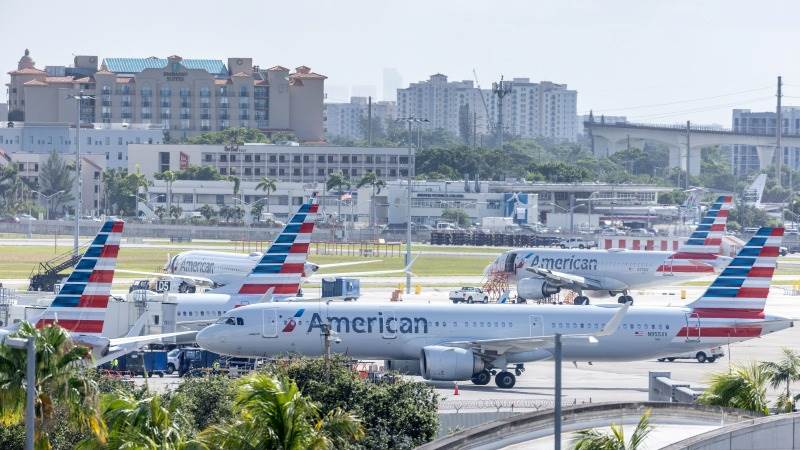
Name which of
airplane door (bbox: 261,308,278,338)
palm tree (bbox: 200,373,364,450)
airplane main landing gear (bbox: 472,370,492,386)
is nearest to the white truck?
airplane main landing gear (bbox: 472,370,492,386)

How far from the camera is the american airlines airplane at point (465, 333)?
63062 millimetres

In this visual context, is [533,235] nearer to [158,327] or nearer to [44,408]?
[158,327]

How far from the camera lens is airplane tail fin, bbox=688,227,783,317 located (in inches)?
2682

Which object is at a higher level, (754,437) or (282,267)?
(282,267)

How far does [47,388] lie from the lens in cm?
3216

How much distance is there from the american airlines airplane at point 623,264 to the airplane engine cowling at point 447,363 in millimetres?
44074

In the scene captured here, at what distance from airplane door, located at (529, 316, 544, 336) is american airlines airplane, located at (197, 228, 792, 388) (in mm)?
41

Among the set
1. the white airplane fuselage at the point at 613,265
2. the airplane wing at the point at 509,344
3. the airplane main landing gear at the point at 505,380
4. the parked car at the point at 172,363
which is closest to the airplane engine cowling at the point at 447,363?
the airplane wing at the point at 509,344

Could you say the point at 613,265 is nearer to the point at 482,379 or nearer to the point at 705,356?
the point at 705,356

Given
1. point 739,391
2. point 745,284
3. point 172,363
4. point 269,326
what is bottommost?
point 172,363

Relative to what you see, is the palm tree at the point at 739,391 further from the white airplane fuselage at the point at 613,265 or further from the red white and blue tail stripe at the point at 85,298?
the white airplane fuselage at the point at 613,265

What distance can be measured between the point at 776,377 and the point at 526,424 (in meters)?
13.3

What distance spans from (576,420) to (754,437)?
14.8 ft

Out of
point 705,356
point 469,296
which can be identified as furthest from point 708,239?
point 705,356
